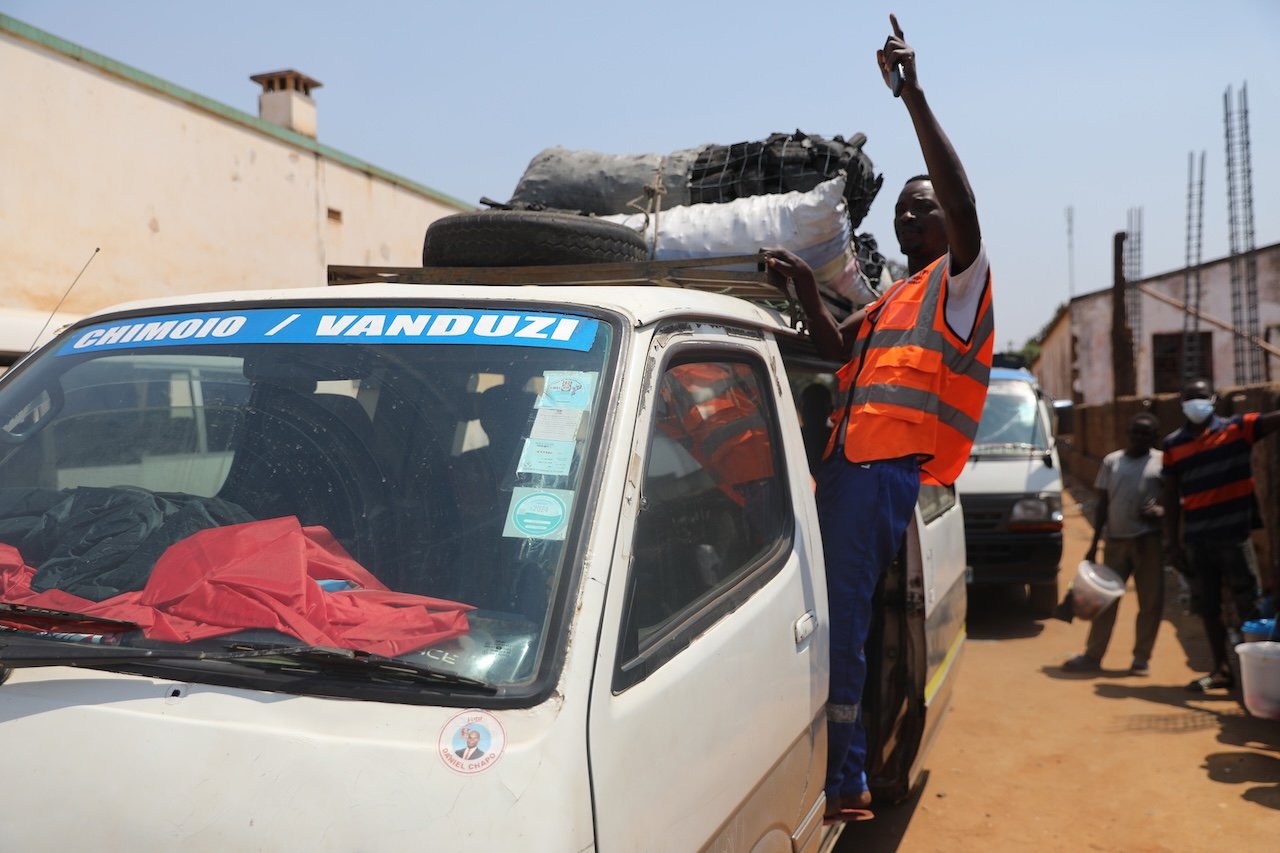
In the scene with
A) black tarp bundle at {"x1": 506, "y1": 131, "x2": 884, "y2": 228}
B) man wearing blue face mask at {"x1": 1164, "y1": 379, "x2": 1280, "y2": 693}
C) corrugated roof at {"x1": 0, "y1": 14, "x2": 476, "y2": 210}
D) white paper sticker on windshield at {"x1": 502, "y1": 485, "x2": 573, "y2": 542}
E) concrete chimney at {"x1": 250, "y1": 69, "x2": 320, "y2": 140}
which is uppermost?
concrete chimney at {"x1": 250, "y1": 69, "x2": 320, "y2": 140}

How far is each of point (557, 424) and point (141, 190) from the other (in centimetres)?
972

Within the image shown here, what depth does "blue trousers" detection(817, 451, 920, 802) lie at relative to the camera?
2.84 m

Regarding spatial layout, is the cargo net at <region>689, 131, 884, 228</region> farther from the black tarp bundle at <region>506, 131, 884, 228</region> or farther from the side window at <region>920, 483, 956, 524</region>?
the side window at <region>920, 483, 956, 524</region>

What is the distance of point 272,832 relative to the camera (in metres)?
1.45

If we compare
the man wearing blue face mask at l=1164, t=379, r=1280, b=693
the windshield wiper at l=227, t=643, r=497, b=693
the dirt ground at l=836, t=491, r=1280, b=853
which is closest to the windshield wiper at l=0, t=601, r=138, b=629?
the windshield wiper at l=227, t=643, r=497, b=693

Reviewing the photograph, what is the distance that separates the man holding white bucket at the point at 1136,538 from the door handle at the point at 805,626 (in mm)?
5302

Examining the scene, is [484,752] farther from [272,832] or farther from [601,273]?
[601,273]

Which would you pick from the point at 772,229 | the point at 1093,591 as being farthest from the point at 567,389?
the point at 1093,591

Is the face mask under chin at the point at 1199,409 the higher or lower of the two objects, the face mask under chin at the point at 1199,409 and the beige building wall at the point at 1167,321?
the lower

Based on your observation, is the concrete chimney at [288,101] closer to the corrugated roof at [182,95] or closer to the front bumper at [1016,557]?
the corrugated roof at [182,95]

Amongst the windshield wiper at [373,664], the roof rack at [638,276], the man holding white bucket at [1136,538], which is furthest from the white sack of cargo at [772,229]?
the man holding white bucket at [1136,538]

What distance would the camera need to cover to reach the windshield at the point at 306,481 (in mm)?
1769

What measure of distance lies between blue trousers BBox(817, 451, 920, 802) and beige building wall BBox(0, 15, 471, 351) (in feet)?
26.3

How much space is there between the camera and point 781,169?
4.25 m
